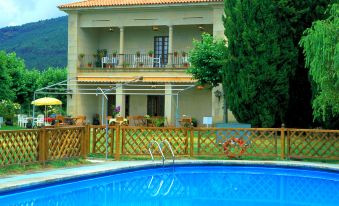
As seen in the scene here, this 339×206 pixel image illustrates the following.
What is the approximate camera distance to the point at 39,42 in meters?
83.1

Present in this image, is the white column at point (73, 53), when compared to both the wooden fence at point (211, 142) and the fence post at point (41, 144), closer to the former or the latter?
the wooden fence at point (211, 142)

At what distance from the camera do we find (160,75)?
99.2ft

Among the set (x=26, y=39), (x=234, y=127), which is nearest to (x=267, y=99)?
(x=234, y=127)

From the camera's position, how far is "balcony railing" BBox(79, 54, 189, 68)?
99.7ft

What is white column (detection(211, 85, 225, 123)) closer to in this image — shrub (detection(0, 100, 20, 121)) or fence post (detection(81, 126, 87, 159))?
shrub (detection(0, 100, 20, 121))

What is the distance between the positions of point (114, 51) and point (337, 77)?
1955 cm

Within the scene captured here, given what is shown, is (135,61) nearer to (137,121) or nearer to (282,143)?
(137,121)

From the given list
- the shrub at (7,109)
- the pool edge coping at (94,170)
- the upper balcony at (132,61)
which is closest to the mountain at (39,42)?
the shrub at (7,109)

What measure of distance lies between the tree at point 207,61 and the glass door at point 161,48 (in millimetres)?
7953

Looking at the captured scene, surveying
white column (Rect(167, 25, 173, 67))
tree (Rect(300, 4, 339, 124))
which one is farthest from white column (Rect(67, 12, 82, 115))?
tree (Rect(300, 4, 339, 124))

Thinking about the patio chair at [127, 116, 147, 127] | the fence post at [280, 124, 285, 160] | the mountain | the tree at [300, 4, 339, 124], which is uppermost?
the mountain

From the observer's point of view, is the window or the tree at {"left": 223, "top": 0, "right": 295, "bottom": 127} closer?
the tree at {"left": 223, "top": 0, "right": 295, "bottom": 127}

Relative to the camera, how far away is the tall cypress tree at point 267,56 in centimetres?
2100

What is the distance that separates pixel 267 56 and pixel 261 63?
0.34 m
